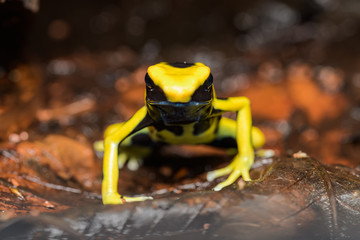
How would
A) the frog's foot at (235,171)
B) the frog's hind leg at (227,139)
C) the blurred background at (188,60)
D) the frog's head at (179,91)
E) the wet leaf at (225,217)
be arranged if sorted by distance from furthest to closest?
the blurred background at (188,60) → the frog's hind leg at (227,139) → the frog's foot at (235,171) → the frog's head at (179,91) → the wet leaf at (225,217)

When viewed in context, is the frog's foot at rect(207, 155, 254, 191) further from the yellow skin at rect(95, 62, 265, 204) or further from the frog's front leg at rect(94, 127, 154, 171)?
the frog's front leg at rect(94, 127, 154, 171)

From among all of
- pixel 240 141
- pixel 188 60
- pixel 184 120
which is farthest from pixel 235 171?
pixel 188 60

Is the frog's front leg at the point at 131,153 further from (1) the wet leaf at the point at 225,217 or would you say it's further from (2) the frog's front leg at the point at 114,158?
(1) the wet leaf at the point at 225,217

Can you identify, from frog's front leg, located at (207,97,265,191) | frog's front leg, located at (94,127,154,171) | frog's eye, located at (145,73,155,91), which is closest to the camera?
frog's eye, located at (145,73,155,91)

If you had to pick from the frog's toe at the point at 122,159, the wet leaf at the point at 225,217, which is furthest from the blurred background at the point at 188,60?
the wet leaf at the point at 225,217

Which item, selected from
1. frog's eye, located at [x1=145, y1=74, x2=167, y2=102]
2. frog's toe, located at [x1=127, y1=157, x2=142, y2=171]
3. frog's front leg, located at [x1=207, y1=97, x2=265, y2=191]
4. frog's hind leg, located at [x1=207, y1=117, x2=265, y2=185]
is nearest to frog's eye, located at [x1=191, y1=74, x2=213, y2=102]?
frog's eye, located at [x1=145, y1=74, x2=167, y2=102]

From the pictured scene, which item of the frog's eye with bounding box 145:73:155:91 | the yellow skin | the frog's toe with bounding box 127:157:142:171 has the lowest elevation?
the frog's toe with bounding box 127:157:142:171

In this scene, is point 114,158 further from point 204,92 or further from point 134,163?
point 134,163
